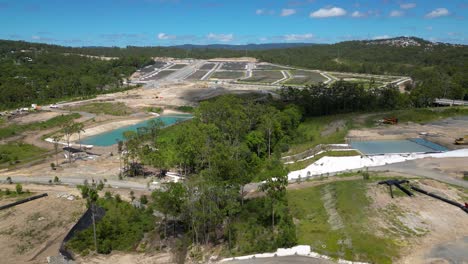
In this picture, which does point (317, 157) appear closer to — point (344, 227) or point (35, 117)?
point (344, 227)

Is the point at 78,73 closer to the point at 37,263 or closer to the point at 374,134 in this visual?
the point at 374,134

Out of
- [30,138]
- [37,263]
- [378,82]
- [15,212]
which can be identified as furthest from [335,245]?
[378,82]

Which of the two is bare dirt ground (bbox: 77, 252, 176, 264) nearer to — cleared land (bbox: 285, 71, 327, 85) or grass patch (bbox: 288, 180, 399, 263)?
grass patch (bbox: 288, 180, 399, 263)

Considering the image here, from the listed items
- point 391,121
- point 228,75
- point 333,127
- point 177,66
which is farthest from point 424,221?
point 177,66

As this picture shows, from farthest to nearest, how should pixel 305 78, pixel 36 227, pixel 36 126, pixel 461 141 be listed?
pixel 305 78, pixel 36 126, pixel 461 141, pixel 36 227

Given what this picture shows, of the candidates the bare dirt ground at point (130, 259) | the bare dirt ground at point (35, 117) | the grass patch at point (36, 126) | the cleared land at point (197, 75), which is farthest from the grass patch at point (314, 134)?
the cleared land at point (197, 75)
